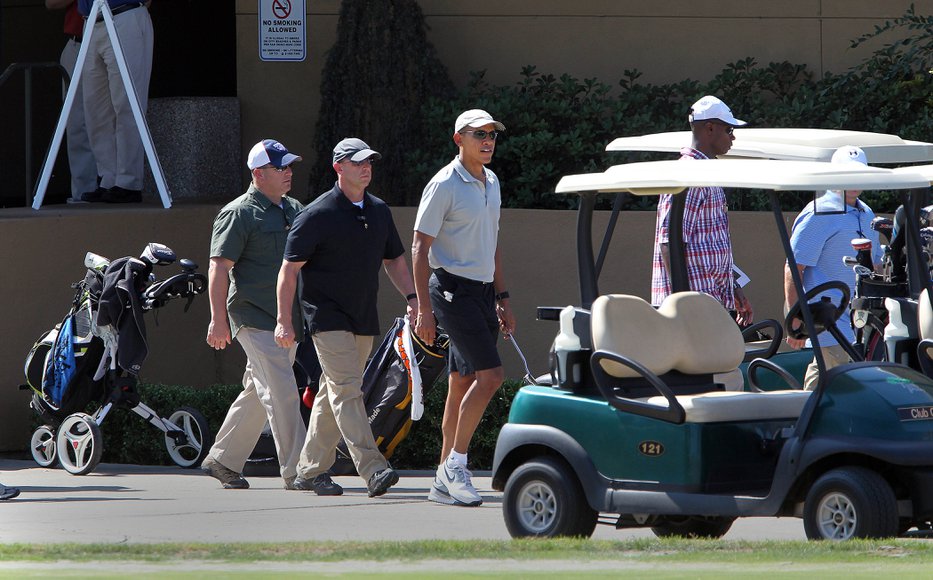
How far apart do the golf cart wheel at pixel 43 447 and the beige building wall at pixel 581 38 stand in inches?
175

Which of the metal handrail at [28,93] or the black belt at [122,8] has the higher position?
the black belt at [122,8]

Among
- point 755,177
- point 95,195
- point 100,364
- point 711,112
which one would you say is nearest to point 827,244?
point 711,112

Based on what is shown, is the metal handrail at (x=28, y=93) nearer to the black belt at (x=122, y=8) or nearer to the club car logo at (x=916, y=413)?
the black belt at (x=122, y=8)

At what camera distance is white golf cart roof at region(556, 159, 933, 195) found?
21.7 feet

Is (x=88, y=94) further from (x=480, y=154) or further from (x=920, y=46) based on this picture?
(x=920, y=46)

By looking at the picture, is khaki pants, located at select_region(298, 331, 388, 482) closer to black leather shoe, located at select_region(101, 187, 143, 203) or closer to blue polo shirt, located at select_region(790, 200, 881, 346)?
blue polo shirt, located at select_region(790, 200, 881, 346)

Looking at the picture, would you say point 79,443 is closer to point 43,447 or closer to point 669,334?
point 43,447

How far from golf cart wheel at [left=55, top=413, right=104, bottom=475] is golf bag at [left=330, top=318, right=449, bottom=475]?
4.74 ft

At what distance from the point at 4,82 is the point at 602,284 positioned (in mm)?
5038

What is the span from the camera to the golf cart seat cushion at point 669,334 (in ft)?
23.7

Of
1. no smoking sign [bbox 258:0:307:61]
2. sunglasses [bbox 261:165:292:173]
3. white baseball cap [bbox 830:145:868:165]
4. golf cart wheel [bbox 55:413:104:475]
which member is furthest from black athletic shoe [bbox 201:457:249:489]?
no smoking sign [bbox 258:0:307:61]

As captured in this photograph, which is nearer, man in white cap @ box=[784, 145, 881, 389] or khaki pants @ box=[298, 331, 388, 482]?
khaki pants @ box=[298, 331, 388, 482]

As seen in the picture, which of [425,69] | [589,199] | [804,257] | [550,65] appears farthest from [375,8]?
[589,199]

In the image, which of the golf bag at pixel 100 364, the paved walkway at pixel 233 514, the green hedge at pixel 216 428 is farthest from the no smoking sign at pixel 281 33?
the paved walkway at pixel 233 514
